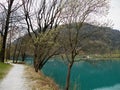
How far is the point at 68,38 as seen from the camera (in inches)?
859

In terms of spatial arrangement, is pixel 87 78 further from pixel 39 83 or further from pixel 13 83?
pixel 13 83

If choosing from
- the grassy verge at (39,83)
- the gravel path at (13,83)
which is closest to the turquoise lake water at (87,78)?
the grassy verge at (39,83)

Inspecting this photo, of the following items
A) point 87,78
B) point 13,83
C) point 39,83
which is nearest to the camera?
point 13,83

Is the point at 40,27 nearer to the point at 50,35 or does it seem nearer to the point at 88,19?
the point at 50,35

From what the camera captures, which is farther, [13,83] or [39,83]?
[39,83]

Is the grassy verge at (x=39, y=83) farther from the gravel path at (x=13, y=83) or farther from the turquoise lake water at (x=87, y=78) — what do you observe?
the turquoise lake water at (x=87, y=78)

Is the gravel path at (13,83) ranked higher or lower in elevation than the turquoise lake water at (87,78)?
higher

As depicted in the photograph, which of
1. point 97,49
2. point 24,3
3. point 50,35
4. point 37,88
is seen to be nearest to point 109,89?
point 24,3

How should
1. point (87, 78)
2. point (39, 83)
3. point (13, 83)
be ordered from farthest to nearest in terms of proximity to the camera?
point (87, 78), point (39, 83), point (13, 83)

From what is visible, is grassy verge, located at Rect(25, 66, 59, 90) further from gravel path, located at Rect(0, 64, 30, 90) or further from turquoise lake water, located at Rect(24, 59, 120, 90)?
turquoise lake water, located at Rect(24, 59, 120, 90)

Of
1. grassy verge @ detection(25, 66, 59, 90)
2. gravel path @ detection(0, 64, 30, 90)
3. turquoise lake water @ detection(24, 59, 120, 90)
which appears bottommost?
turquoise lake water @ detection(24, 59, 120, 90)

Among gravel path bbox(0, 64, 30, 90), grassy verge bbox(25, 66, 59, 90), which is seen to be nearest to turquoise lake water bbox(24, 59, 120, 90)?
grassy verge bbox(25, 66, 59, 90)

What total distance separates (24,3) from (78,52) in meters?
15.1

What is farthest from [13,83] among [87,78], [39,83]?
[87,78]
